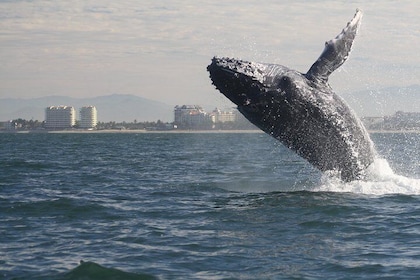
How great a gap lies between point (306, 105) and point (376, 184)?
2854 mm

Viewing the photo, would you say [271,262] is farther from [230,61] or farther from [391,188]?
[391,188]

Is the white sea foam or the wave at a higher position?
the white sea foam

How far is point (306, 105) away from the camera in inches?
484

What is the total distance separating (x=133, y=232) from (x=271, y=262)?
103 inches

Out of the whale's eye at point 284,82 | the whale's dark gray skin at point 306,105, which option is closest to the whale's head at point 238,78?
the whale's dark gray skin at point 306,105

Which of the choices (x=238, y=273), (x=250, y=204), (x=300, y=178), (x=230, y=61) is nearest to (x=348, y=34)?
(x=230, y=61)

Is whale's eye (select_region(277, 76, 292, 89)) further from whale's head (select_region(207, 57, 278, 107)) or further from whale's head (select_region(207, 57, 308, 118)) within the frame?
whale's head (select_region(207, 57, 278, 107))

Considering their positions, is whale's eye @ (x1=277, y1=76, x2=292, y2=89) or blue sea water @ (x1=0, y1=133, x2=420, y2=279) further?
whale's eye @ (x1=277, y1=76, x2=292, y2=89)

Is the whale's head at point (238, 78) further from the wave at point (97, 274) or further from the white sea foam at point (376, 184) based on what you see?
the wave at point (97, 274)

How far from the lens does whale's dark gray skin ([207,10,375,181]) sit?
11.5 meters

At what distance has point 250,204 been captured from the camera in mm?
12867

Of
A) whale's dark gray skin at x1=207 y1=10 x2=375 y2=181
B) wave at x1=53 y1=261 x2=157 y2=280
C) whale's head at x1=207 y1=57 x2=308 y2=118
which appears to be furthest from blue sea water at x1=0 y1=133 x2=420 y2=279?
whale's head at x1=207 y1=57 x2=308 y2=118

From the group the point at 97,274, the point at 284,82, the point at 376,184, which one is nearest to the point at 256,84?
the point at 284,82

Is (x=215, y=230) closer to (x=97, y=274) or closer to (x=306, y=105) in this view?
(x=97, y=274)
